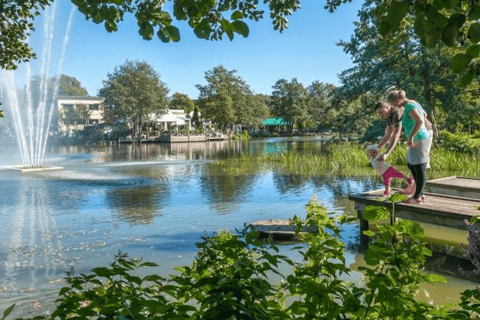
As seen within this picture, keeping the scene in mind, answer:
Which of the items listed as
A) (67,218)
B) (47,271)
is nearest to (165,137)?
(67,218)

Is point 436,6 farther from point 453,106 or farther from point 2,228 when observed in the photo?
point 453,106

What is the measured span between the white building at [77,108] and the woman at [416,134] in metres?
68.8

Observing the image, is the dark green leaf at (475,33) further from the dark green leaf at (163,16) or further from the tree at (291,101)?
the tree at (291,101)

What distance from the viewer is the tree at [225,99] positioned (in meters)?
73.3

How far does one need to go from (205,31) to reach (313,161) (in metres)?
21.7

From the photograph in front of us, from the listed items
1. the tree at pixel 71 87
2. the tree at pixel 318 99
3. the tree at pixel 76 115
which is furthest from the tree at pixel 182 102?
the tree at pixel 71 87

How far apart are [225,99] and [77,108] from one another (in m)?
26.9

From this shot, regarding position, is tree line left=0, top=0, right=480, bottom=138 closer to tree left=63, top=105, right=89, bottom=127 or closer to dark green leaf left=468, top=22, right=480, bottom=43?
dark green leaf left=468, top=22, right=480, bottom=43

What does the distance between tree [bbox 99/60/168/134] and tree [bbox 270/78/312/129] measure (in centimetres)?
2621

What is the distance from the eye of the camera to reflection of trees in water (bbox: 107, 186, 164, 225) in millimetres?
11523

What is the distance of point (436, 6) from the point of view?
1.87 meters

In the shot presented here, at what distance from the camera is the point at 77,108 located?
7612 cm

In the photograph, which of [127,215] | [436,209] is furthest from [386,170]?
[127,215]

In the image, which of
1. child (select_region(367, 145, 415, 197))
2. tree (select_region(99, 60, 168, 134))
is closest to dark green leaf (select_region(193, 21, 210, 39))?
child (select_region(367, 145, 415, 197))
